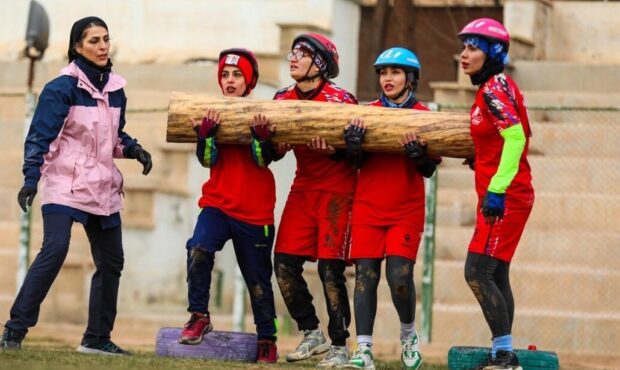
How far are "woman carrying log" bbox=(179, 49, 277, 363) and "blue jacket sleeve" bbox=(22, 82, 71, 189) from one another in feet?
3.01

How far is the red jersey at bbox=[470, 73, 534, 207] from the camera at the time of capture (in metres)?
11.3

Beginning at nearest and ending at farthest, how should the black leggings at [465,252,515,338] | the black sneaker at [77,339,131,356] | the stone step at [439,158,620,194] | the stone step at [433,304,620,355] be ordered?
the black leggings at [465,252,515,338], the black sneaker at [77,339,131,356], the stone step at [433,304,620,355], the stone step at [439,158,620,194]

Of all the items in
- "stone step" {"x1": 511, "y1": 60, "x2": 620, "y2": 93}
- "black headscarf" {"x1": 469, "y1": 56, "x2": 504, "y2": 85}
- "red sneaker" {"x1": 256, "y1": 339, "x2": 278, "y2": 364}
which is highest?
"stone step" {"x1": 511, "y1": 60, "x2": 620, "y2": 93}

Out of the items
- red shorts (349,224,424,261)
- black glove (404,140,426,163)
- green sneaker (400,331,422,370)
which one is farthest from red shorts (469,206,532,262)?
green sneaker (400,331,422,370)

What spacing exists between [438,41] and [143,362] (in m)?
9.71

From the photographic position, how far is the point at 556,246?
17062mm

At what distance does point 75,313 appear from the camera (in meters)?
18.0

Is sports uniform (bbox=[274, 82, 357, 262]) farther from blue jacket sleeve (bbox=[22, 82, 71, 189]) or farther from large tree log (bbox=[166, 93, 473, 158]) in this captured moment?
blue jacket sleeve (bbox=[22, 82, 71, 189])

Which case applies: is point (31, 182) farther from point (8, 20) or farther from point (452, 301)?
point (8, 20)

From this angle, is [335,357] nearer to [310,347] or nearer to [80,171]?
[310,347]

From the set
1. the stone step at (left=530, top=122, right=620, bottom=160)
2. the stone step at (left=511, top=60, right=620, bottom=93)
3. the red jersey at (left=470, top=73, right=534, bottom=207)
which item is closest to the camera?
the red jersey at (left=470, top=73, right=534, bottom=207)

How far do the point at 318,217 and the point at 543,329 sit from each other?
4662mm

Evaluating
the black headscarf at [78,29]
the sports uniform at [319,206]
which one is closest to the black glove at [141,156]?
the black headscarf at [78,29]

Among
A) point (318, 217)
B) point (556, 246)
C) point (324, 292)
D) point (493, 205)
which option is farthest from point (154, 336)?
point (493, 205)
